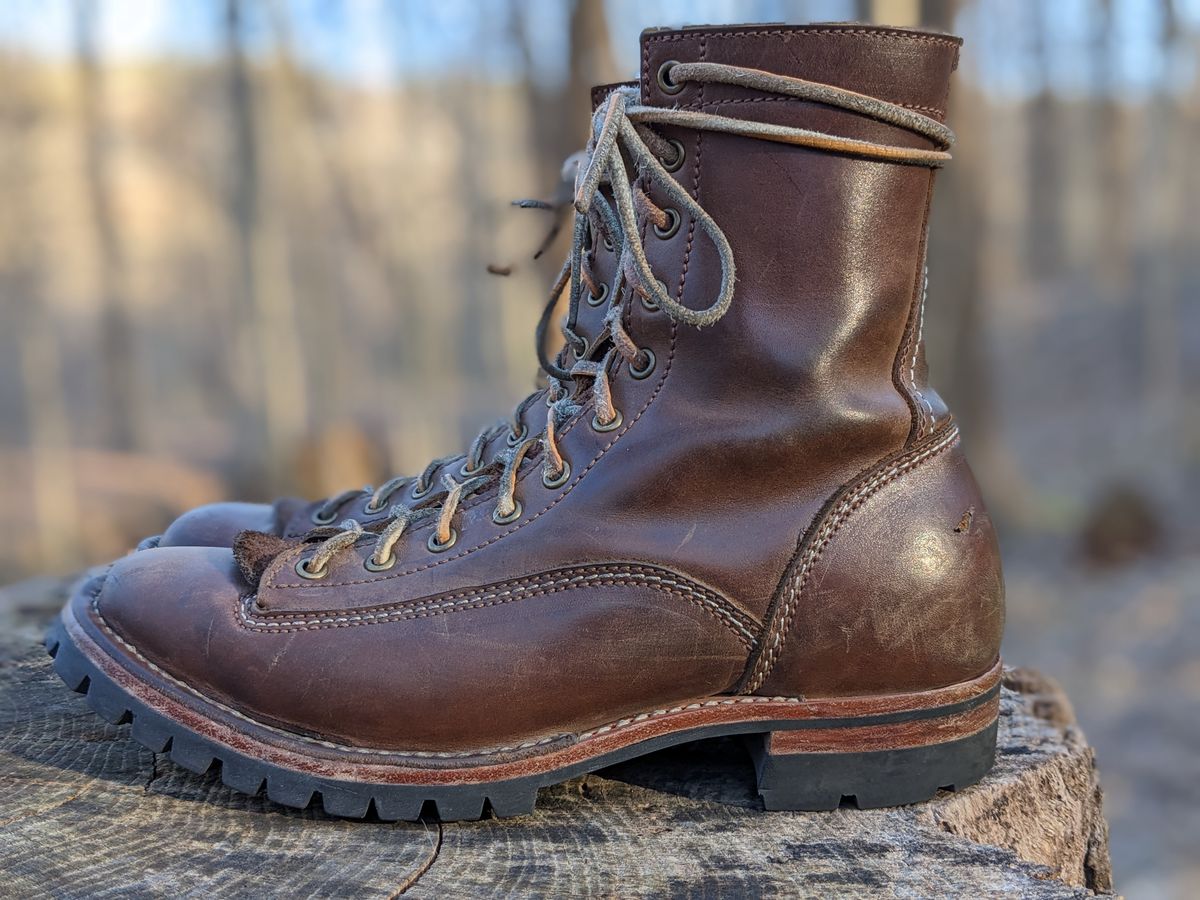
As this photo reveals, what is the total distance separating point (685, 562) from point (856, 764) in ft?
1.24

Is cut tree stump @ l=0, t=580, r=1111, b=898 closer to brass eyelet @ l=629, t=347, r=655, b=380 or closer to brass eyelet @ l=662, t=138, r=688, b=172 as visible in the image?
brass eyelet @ l=629, t=347, r=655, b=380

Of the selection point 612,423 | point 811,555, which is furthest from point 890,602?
point 612,423

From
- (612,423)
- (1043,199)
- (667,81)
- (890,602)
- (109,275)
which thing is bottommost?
(109,275)

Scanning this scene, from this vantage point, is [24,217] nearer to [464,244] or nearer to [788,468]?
[464,244]

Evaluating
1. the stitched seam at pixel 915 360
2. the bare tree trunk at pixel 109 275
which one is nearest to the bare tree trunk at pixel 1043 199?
the bare tree trunk at pixel 109 275

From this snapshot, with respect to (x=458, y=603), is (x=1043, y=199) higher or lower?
lower

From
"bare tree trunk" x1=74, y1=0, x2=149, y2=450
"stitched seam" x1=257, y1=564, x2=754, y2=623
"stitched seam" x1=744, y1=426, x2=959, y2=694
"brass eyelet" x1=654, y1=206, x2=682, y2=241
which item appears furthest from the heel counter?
"bare tree trunk" x1=74, y1=0, x2=149, y2=450

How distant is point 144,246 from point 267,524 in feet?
108

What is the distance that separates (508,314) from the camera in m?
27.5

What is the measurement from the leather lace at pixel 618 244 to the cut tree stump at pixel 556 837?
1.20 feet

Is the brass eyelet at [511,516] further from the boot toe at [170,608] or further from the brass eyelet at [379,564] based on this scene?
the boot toe at [170,608]

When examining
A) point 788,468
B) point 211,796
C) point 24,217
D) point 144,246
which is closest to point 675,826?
point 788,468

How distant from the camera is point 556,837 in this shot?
59.0 inches

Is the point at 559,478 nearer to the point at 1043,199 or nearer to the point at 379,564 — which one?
the point at 379,564
